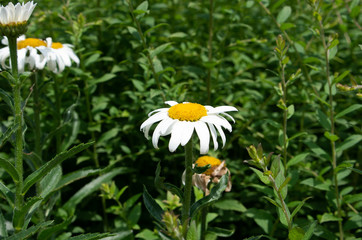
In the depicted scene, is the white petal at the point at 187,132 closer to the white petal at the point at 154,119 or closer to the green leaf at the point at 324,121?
the white petal at the point at 154,119

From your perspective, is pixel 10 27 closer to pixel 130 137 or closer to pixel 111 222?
pixel 130 137

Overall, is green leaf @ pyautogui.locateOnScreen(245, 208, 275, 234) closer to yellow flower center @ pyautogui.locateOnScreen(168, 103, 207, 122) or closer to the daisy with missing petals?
yellow flower center @ pyautogui.locateOnScreen(168, 103, 207, 122)

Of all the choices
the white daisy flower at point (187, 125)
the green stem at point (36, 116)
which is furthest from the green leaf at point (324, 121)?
the green stem at point (36, 116)

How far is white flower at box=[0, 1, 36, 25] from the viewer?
146 cm

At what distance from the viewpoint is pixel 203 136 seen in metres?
1.40

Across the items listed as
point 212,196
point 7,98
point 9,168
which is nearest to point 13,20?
point 7,98

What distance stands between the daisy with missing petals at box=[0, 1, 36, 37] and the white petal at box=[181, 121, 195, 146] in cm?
70

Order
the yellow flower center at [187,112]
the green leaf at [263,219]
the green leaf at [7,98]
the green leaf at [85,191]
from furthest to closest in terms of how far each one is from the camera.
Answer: the green leaf at [85,191] → the green leaf at [263,219] → the green leaf at [7,98] → the yellow flower center at [187,112]

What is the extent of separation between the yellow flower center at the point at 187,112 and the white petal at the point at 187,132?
2 centimetres

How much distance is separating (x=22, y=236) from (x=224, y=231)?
86cm

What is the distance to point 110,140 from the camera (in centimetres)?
276

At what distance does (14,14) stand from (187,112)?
72cm

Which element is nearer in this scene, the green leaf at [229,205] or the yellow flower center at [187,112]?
the yellow flower center at [187,112]

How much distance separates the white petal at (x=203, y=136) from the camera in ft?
4.55
